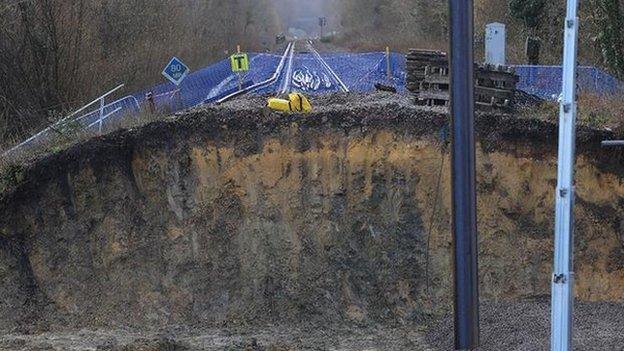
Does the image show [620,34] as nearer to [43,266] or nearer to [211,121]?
[211,121]

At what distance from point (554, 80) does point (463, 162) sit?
13654mm

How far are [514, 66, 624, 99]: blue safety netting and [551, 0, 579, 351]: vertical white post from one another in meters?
11.9

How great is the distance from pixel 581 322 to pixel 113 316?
22.8 ft

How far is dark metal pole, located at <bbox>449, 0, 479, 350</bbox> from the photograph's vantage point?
19.7ft

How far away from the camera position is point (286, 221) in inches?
525

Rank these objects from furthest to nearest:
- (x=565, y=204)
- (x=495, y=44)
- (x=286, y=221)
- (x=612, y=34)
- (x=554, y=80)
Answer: (x=612, y=34)
(x=495, y=44)
(x=554, y=80)
(x=286, y=221)
(x=565, y=204)

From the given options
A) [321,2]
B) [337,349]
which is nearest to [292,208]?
[337,349]

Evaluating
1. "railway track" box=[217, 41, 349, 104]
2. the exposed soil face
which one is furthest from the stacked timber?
"railway track" box=[217, 41, 349, 104]

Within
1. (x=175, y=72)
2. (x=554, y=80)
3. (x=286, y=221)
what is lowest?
(x=286, y=221)

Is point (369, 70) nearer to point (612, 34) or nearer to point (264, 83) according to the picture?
point (264, 83)

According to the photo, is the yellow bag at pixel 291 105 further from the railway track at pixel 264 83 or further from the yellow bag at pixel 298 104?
the railway track at pixel 264 83

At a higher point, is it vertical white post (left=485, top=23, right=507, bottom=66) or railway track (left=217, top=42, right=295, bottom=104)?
vertical white post (left=485, top=23, right=507, bottom=66)

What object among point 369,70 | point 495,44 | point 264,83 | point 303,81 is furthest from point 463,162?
point 303,81

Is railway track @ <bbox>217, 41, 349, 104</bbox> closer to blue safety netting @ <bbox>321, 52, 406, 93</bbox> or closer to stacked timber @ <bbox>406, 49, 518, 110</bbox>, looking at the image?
blue safety netting @ <bbox>321, 52, 406, 93</bbox>
